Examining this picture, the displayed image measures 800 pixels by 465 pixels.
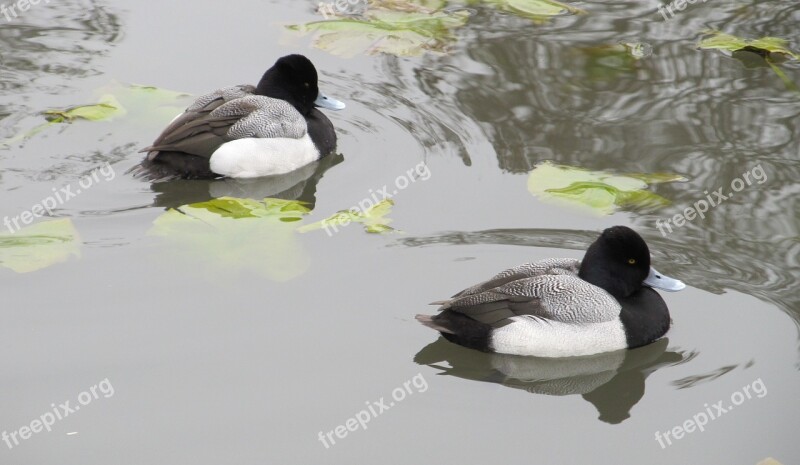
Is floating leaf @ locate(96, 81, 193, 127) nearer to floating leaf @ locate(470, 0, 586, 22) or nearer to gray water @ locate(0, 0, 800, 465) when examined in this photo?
gray water @ locate(0, 0, 800, 465)

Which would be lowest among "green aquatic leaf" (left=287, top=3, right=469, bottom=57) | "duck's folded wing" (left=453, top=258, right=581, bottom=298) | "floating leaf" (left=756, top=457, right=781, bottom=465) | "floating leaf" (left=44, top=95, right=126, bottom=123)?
"floating leaf" (left=44, top=95, right=126, bottom=123)

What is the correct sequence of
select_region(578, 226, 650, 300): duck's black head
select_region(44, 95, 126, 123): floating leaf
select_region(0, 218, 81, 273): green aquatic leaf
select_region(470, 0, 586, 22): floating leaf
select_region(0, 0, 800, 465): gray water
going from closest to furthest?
select_region(0, 0, 800, 465): gray water → select_region(578, 226, 650, 300): duck's black head → select_region(0, 218, 81, 273): green aquatic leaf → select_region(44, 95, 126, 123): floating leaf → select_region(470, 0, 586, 22): floating leaf

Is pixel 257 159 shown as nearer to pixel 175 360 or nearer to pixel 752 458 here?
pixel 175 360

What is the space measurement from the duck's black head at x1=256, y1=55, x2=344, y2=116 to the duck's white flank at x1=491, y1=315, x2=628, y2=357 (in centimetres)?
375

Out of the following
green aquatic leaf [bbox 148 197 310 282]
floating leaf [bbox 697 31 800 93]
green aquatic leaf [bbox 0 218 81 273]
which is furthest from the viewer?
floating leaf [bbox 697 31 800 93]

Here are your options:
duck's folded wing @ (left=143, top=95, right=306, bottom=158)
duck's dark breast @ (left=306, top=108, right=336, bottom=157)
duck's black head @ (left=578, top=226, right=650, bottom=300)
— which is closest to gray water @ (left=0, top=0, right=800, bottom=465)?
duck's dark breast @ (left=306, top=108, right=336, bottom=157)

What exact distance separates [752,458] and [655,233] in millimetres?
2486

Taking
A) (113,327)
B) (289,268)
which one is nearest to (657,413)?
(289,268)

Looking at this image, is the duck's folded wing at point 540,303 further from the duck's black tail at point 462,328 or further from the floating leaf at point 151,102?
the floating leaf at point 151,102

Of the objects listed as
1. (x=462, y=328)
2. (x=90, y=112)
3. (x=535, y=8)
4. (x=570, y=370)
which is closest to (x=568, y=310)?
(x=570, y=370)

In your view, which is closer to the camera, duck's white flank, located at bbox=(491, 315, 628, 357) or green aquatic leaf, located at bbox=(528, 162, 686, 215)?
duck's white flank, located at bbox=(491, 315, 628, 357)

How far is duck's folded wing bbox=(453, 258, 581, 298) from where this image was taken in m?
7.74

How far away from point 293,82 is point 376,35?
1592mm

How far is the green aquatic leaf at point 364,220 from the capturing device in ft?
29.2
